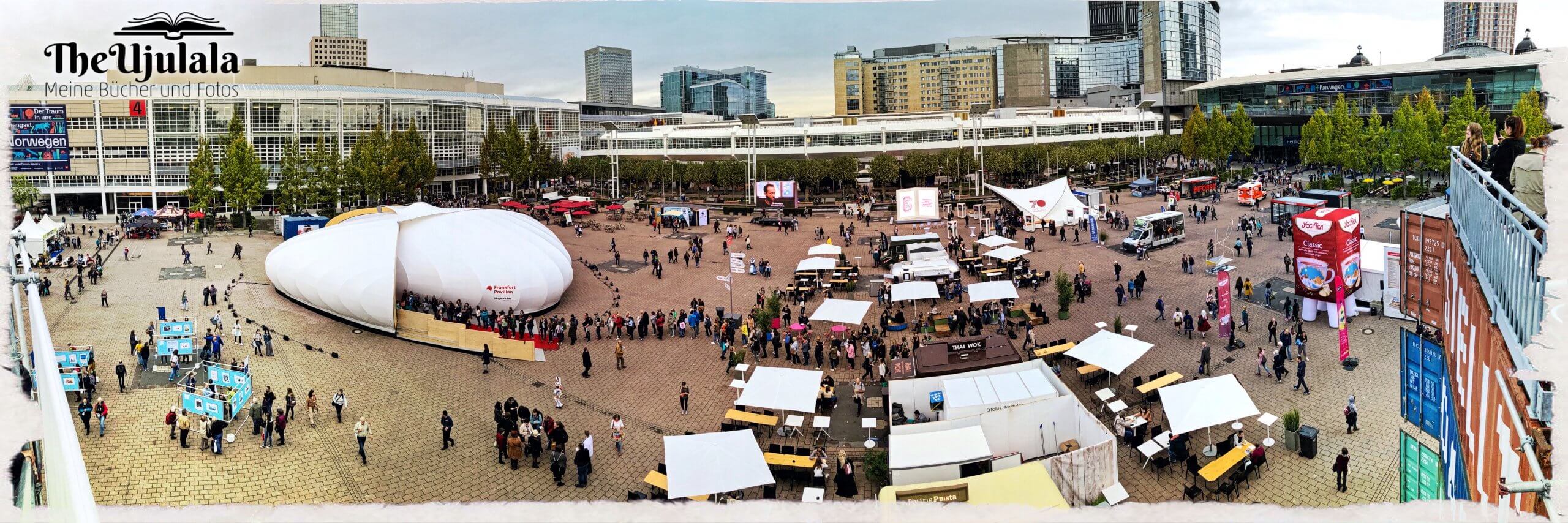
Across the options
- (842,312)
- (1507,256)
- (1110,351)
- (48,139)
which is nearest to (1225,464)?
(1110,351)

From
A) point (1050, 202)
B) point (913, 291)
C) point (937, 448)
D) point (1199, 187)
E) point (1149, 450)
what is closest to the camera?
point (937, 448)

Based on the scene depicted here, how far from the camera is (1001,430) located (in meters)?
15.2

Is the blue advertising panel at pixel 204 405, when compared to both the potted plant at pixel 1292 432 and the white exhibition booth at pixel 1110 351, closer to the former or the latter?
the white exhibition booth at pixel 1110 351

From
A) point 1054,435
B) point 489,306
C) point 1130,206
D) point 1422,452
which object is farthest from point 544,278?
point 1130,206

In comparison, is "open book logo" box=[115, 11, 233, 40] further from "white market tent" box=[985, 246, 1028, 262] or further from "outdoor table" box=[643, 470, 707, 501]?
"white market tent" box=[985, 246, 1028, 262]

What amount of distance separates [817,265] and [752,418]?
48.8ft

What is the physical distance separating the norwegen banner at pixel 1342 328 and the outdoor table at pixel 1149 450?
6.92 meters

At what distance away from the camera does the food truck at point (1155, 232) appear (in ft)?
116

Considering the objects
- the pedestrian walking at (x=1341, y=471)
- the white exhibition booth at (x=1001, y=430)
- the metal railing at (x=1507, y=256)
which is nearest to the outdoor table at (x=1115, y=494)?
the white exhibition booth at (x=1001, y=430)

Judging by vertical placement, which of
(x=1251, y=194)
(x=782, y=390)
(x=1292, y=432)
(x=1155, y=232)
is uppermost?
(x=1251, y=194)

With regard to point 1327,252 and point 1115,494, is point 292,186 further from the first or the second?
point 1327,252

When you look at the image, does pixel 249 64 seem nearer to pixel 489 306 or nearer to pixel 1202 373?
pixel 489 306

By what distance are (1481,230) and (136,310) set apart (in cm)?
2958

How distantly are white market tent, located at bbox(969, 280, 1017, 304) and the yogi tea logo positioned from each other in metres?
22.0
